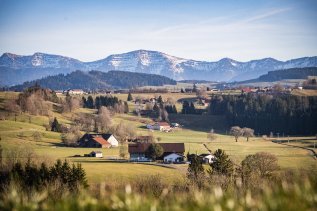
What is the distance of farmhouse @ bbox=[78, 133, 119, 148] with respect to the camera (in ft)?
384

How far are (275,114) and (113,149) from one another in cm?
8850

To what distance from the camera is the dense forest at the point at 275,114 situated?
165m

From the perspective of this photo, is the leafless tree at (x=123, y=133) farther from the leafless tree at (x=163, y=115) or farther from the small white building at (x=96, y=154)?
the leafless tree at (x=163, y=115)

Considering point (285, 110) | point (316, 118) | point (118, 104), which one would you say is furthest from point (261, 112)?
point (118, 104)

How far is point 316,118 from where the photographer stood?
163500mm

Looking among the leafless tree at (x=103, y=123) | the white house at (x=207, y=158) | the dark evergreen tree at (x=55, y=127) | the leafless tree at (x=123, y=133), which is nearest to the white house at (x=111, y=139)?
the leafless tree at (x=123, y=133)

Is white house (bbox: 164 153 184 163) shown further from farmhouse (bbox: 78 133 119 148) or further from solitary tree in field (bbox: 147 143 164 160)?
farmhouse (bbox: 78 133 119 148)

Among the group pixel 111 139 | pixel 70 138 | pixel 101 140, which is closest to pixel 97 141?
pixel 101 140

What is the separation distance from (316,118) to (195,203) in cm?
17049

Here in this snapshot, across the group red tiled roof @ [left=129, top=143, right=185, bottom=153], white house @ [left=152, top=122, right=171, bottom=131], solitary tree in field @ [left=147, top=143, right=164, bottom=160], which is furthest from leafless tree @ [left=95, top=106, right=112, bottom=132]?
solitary tree in field @ [left=147, top=143, right=164, bottom=160]

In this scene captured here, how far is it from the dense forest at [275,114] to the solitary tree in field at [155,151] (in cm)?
8405

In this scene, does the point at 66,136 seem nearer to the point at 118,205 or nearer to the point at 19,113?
the point at 19,113

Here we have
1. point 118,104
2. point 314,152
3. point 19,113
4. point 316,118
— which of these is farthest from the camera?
point 118,104

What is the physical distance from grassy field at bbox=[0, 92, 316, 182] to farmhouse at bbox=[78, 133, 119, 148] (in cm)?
491
